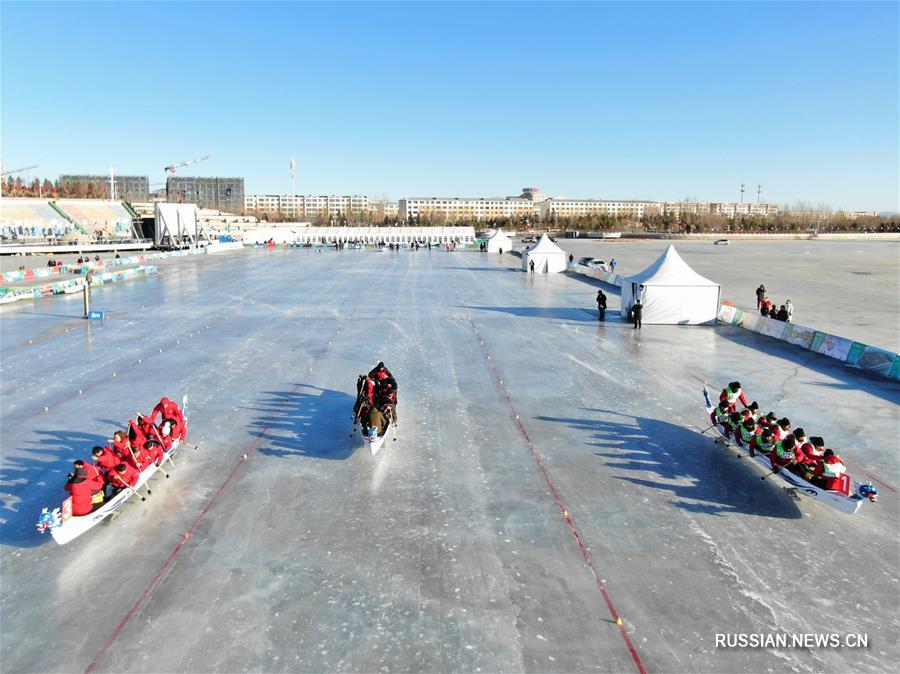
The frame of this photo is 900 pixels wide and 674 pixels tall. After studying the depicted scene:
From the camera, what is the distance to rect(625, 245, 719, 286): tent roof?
24.1m

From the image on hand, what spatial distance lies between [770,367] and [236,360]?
16.1m

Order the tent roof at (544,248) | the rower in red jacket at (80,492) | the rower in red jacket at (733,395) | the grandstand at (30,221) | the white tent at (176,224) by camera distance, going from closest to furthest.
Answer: the rower in red jacket at (80,492), the rower in red jacket at (733,395), the tent roof at (544,248), the white tent at (176,224), the grandstand at (30,221)

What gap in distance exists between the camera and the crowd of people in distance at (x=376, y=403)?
1063 centimetres

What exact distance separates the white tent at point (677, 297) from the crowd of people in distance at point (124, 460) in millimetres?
19085

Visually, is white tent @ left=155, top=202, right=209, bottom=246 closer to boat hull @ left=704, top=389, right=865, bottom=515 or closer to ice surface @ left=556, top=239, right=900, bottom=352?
ice surface @ left=556, top=239, right=900, bottom=352

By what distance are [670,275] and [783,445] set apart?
1595 cm

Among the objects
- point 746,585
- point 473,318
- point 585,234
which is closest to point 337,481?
point 746,585

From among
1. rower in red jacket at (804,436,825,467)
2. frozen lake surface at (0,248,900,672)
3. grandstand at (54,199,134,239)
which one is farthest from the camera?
grandstand at (54,199,134,239)

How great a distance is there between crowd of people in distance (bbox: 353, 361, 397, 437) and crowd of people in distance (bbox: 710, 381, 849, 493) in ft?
20.7

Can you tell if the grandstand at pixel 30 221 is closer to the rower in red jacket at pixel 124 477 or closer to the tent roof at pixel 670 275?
the tent roof at pixel 670 275

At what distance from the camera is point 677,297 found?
24.2 meters

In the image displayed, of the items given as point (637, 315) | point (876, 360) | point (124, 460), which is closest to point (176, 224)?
point (637, 315)

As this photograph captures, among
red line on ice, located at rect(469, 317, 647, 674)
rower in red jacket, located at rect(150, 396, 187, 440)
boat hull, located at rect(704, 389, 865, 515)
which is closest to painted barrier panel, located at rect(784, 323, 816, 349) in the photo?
boat hull, located at rect(704, 389, 865, 515)

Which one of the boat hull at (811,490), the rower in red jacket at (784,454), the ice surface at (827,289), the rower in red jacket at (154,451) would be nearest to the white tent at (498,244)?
the ice surface at (827,289)
